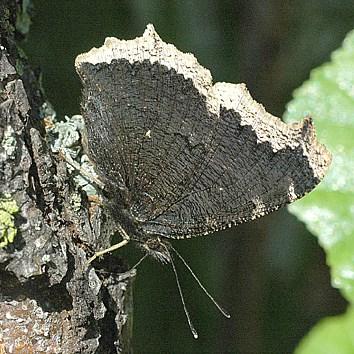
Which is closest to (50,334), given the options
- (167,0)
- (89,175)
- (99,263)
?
(99,263)

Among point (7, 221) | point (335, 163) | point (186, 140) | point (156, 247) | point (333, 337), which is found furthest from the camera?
point (333, 337)

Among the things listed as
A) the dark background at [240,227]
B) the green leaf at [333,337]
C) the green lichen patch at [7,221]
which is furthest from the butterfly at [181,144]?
the green leaf at [333,337]

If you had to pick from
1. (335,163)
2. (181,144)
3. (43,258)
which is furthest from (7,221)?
(335,163)

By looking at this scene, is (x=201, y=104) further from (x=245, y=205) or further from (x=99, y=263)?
(x=99, y=263)

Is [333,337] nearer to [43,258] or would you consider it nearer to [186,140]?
[186,140]

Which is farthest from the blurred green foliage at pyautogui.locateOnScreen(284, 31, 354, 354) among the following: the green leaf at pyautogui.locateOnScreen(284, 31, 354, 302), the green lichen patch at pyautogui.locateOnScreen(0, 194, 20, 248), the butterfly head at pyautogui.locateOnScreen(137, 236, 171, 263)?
the green lichen patch at pyautogui.locateOnScreen(0, 194, 20, 248)
